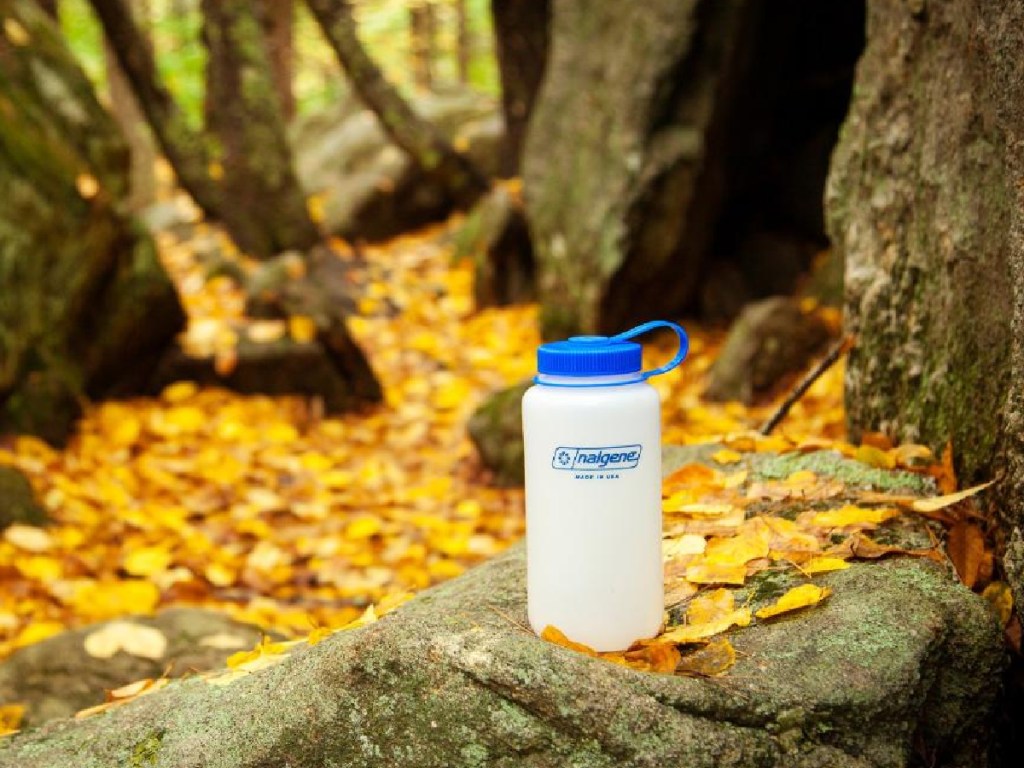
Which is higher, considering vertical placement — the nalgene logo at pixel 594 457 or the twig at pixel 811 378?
the nalgene logo at pixel 594 457

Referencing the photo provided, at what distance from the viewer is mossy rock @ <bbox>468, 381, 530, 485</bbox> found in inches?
200

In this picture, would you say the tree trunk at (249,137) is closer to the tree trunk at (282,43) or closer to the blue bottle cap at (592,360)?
the tree trunk at (282,43)

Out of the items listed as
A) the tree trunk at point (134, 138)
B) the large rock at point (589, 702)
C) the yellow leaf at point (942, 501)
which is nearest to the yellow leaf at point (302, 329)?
the large rock at point (589, 702)

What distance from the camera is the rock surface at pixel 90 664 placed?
A: 8.93 ft

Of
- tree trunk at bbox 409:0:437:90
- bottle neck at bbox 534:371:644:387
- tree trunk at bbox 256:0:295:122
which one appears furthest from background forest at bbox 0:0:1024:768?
tree trunk at bbox 409:0:437:90

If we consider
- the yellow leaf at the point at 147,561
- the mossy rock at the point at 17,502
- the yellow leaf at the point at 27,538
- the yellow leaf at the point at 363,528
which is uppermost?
the mossy rock at the point at 17,502

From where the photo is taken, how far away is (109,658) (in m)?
2.90

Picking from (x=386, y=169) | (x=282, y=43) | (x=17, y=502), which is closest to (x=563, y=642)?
(x=17, y=502)

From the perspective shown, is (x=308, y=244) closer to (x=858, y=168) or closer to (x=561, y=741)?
(x=858, y=168)

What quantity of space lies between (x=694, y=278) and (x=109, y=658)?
4463 millimetres

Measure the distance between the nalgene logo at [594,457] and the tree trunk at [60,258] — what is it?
3691 mm

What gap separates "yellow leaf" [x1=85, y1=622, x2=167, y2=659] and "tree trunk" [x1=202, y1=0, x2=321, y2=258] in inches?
184

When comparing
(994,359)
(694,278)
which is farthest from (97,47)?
(994,359)

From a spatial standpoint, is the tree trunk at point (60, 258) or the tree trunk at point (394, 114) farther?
the tree trunk at point (394, 114)
